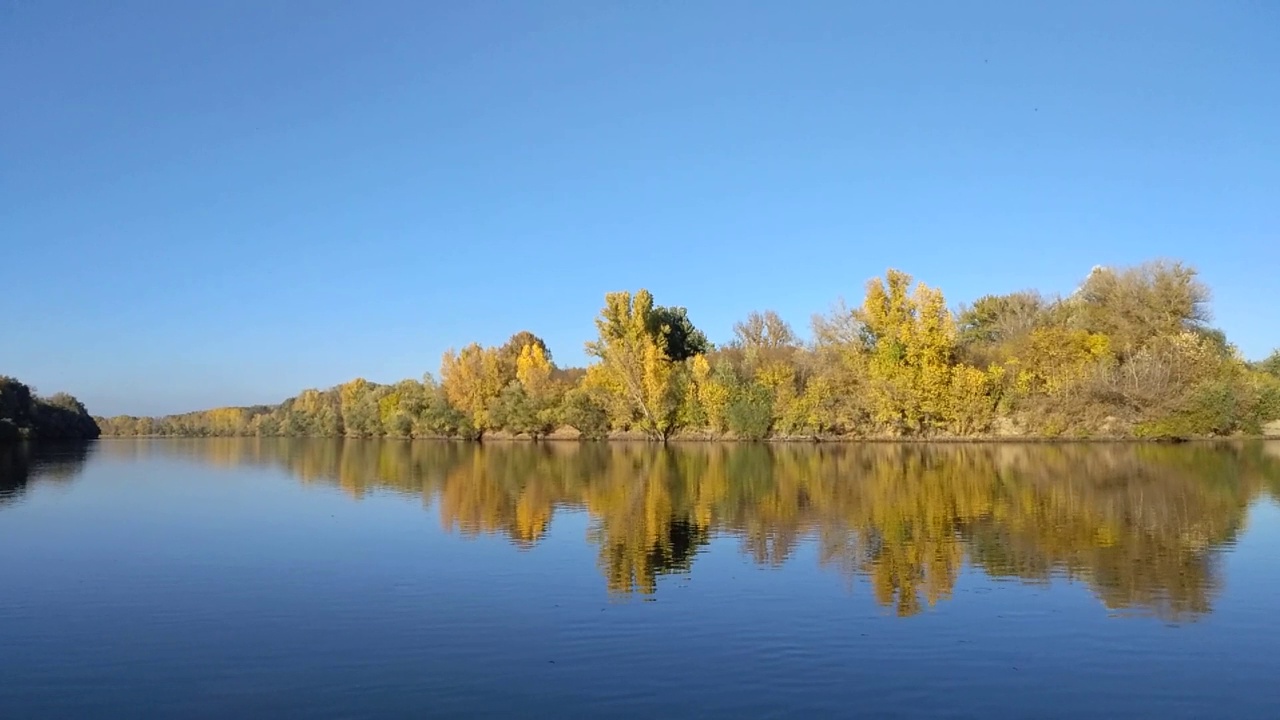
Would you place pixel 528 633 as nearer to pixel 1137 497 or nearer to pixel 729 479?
pixel 1137 497

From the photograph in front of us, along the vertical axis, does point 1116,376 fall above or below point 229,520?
above

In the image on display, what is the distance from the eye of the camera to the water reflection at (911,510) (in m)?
13.6

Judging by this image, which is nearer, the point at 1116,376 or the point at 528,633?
the point at 528,633

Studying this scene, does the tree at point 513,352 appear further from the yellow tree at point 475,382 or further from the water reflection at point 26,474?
the water reflection at point 26,474

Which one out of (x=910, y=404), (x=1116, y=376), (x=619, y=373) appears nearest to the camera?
(x=1116, y=376)

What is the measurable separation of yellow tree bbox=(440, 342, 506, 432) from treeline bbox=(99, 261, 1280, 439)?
3955 mm

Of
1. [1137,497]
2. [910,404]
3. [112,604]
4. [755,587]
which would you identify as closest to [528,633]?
[755,587]

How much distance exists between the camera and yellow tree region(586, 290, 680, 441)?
220ft

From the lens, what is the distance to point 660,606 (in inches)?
463

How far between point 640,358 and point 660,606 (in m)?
56.1

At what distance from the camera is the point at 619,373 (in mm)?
68375

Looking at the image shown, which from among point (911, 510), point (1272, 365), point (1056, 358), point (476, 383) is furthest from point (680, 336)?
point (911, 510)

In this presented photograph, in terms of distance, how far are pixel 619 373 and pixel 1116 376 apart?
114ft

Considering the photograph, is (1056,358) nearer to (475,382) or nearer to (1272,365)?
(1272,365)
